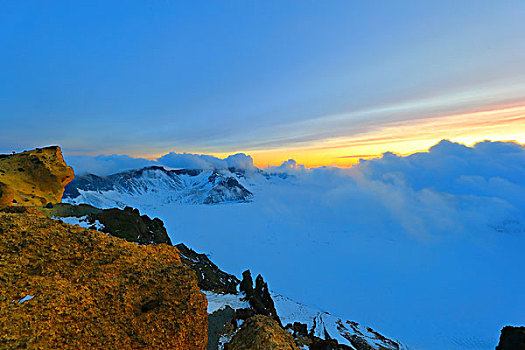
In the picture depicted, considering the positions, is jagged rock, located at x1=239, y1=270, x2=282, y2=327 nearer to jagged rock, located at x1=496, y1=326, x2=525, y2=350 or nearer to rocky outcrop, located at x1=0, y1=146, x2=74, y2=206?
jagged rock, located at x1=496, y1=326, x2=525, y2=350

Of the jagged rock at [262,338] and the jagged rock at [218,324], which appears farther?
the jagged rock at [218,324]

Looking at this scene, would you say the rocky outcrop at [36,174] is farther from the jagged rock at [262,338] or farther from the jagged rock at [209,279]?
the jagged rock at [262,338]

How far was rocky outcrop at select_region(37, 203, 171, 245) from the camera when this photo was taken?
34.8 meters

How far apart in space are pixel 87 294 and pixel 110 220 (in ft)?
133

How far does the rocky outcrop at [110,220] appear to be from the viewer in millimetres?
34812

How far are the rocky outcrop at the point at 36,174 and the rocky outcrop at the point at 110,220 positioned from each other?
2.19 m

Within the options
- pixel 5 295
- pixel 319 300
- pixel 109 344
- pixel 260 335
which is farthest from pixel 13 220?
pixel 319 300

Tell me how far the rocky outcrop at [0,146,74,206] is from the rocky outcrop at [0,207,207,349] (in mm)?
29982

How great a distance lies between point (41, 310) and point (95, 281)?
1.96 meters

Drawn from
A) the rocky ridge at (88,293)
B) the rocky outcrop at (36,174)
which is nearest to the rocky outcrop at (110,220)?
the rocky outcrop at (36,174)

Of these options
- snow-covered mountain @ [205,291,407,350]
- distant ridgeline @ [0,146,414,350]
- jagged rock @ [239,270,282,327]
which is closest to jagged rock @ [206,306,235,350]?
distant ridgeline @ [0,146,414,350]

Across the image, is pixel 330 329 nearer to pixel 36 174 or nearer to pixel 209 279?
pixel 209 279

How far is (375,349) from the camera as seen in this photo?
69625mm

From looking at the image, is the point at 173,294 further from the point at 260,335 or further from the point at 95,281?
the point at 260,335
